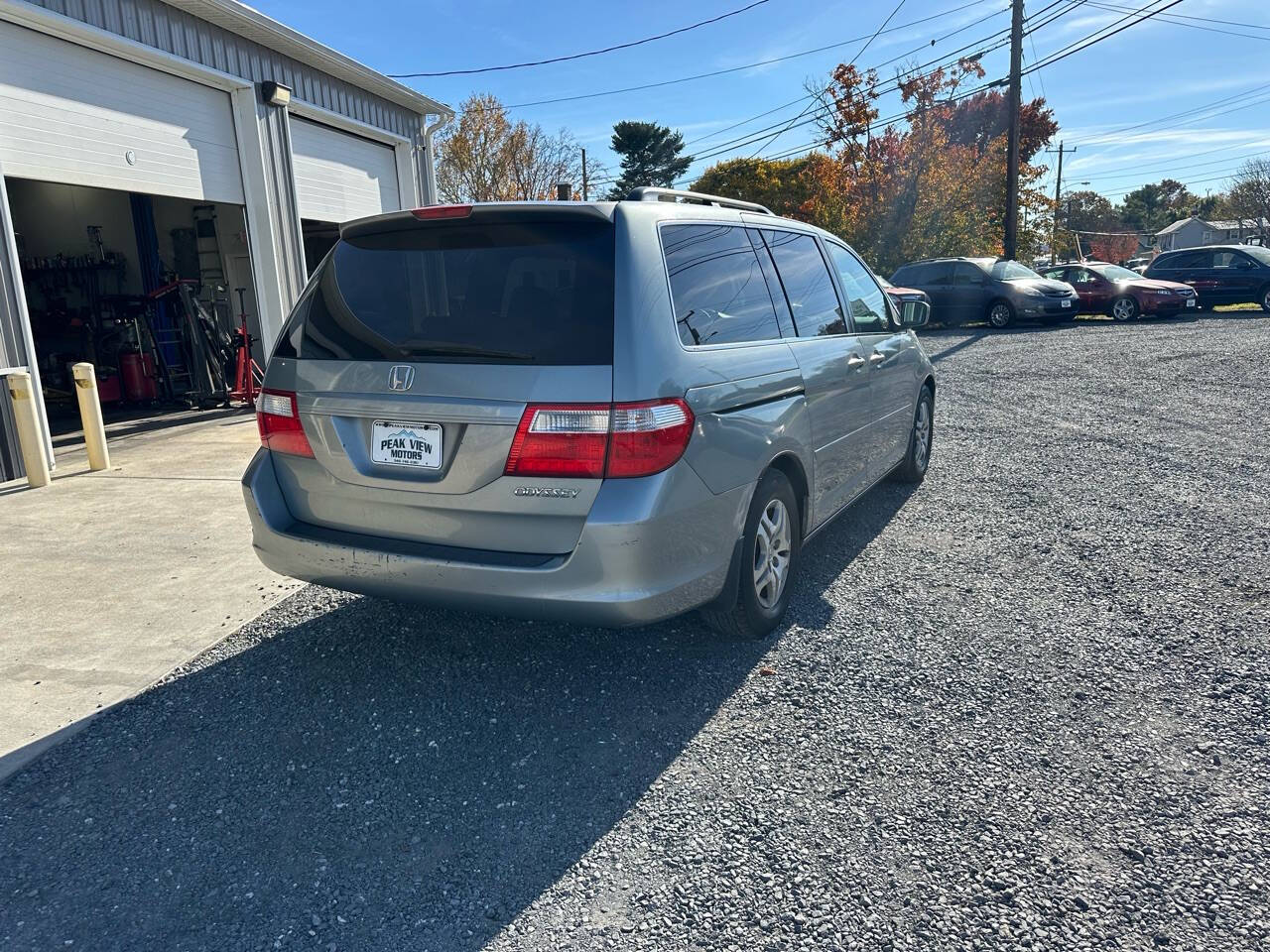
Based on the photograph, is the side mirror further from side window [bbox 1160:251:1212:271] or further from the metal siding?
side window [bbox 1160:251:1212:271]

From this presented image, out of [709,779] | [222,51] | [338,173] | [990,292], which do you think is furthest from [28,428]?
[990,292]

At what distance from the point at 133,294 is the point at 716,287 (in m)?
13.3

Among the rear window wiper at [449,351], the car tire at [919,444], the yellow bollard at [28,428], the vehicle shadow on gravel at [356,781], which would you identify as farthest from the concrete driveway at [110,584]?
the car tire at [919,444]

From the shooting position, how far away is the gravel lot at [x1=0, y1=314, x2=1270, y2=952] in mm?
2203

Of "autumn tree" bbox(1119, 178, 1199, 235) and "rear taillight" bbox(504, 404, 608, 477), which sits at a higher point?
"autumn tree" bbox(1119, 178, 1199, 235)

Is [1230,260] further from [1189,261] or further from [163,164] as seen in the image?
[163,164]

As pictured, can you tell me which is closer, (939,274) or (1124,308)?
(1124,308)

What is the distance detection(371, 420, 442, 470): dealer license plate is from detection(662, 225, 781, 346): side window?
0.96 m

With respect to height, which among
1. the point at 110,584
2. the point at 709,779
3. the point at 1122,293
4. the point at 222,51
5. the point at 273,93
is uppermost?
the point at 222,51

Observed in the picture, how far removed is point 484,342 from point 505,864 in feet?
5.40

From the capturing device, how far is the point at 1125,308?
19328 millimetres

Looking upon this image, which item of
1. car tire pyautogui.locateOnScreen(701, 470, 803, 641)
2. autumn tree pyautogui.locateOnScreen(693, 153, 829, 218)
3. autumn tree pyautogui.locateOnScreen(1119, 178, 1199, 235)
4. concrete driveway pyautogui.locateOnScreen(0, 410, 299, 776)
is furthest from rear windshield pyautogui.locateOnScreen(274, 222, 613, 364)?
autumn tree pyautogui.locateOnScreen(1119, 178, 1199, 235)

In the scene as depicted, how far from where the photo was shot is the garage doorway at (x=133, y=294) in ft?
41.0

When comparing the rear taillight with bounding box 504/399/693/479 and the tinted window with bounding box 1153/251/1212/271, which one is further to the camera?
the tinted window with bounding box 1153/251/1212/271
